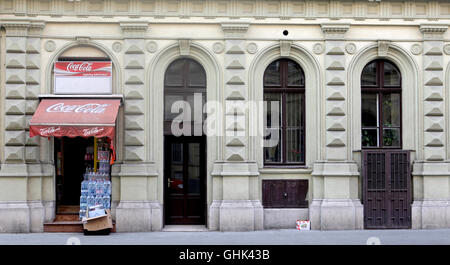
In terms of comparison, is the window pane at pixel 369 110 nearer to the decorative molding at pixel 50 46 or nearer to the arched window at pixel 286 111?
the arched window at pixel 286 111

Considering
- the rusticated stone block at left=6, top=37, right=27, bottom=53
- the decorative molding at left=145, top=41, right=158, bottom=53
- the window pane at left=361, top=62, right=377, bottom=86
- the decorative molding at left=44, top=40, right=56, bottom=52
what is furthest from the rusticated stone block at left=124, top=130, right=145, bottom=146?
the window pane at left=361, top=62, right=377, bottom=86

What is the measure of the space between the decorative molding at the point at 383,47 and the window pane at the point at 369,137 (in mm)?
2364

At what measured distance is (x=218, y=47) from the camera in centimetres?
1786

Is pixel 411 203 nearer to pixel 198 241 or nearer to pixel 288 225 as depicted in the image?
pixel 288 225

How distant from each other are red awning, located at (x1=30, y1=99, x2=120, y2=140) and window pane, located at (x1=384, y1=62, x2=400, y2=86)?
8.24 m

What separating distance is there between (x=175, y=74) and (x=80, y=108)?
3.08 metres

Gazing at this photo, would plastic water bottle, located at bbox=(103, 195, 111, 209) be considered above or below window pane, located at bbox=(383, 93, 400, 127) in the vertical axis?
below

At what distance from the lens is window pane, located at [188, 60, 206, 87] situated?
1811 cm

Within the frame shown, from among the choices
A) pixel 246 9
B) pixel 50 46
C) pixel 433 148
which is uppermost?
pixel 246 9

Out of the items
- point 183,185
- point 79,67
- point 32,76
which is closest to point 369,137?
point 183,185

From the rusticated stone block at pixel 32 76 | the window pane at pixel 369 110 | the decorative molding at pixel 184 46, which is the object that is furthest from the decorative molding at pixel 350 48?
the rusticated stone block at pixel 32 76

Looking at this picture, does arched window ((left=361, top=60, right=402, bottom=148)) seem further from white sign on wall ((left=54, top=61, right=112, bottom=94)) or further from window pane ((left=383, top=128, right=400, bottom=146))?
white sign on wall ((left=54, top=61, right=112, bottom=94))

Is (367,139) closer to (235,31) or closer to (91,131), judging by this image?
(235,31)

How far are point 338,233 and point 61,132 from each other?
8327mm
